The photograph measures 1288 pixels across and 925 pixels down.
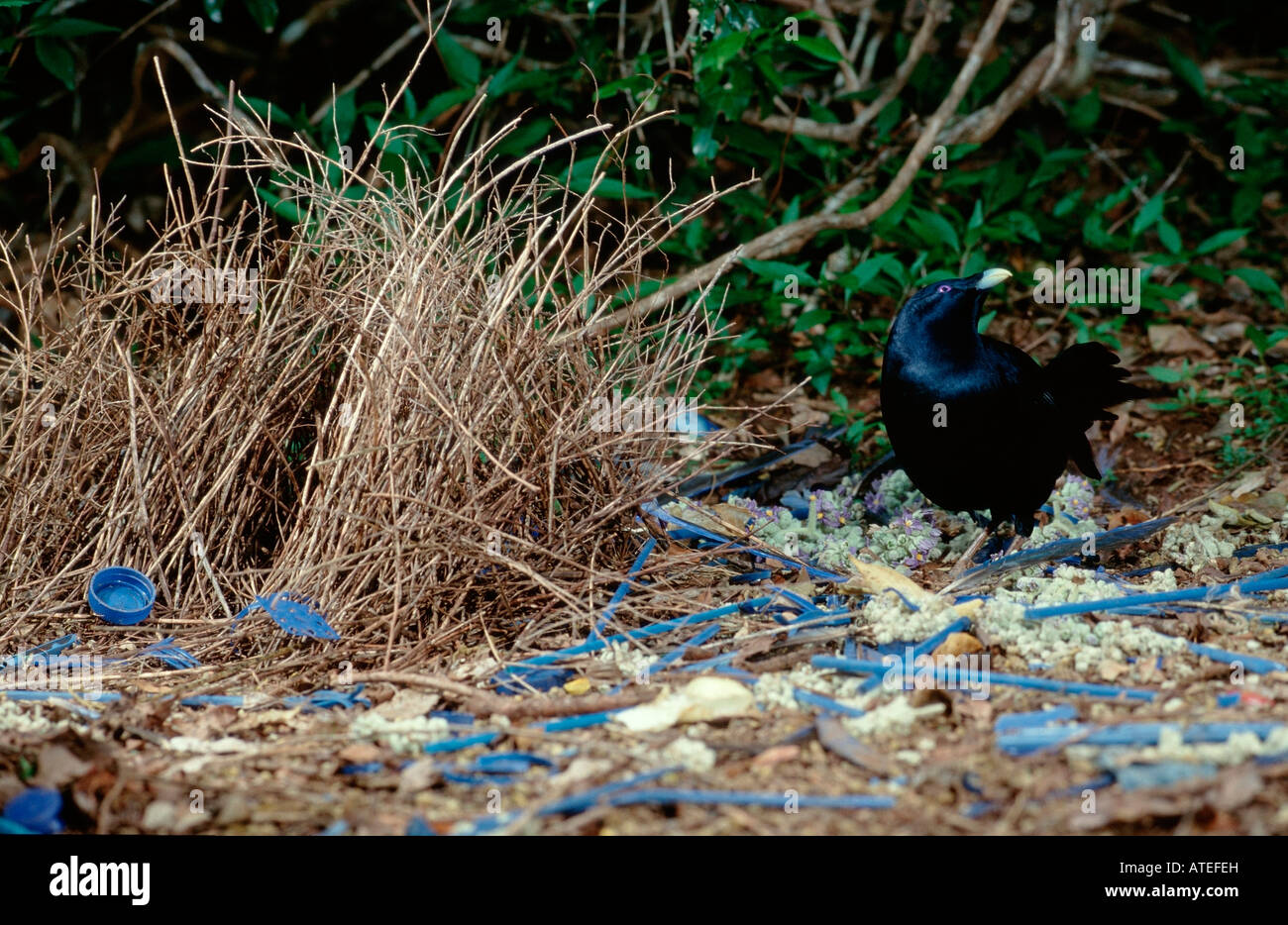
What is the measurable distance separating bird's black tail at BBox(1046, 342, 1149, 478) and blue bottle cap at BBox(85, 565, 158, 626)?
102 inches

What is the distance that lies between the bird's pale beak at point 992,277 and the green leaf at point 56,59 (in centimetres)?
331

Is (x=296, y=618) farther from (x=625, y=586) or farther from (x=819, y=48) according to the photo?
(x=819, y=48)

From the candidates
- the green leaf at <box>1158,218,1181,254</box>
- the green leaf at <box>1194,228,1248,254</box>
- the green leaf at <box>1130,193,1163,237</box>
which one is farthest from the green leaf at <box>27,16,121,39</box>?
the green leaf at <box>1194,228,1248,254</box>

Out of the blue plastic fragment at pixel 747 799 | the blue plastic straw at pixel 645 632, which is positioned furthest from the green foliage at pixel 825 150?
the blue plastic fragment at pixel 747 799

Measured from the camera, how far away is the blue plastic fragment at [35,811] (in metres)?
1.89

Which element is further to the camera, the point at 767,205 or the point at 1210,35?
the point at 1210,35

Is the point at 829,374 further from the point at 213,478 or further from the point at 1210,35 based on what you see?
the point at 1210,35

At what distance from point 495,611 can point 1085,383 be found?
2034mm

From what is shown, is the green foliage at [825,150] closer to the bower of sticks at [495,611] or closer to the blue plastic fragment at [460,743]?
the bower of sticks at [495,611]

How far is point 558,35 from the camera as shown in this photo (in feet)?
17.6

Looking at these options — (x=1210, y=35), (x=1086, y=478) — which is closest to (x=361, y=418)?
(x=1086, y=478)

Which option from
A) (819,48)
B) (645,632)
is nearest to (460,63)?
(819,48)

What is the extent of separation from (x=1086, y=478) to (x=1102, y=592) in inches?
56.8

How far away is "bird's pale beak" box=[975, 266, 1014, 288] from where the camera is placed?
3139 mm
